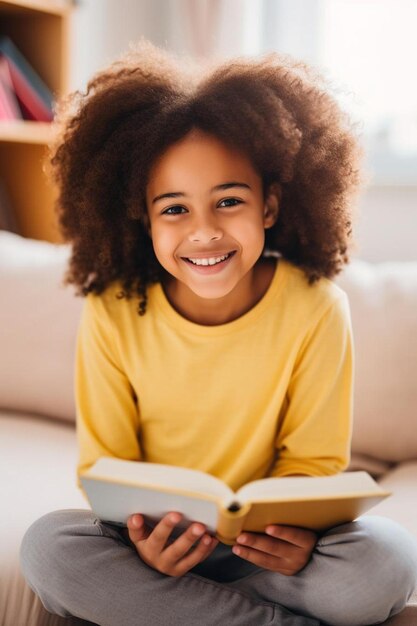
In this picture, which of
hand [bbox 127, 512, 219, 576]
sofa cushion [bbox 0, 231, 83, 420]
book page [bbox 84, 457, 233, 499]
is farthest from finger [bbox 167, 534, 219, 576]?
Result: sofa cushion [bbox 0, 231, 83, 420]

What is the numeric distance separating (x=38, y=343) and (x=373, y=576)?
34.0 inches

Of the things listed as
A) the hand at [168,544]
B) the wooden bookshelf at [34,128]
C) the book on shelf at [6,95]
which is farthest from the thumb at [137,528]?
the book on shelf at [6,95]

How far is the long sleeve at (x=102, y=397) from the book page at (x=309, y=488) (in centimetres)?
36

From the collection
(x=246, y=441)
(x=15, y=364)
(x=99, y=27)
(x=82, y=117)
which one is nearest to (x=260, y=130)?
(x=82, y=117)

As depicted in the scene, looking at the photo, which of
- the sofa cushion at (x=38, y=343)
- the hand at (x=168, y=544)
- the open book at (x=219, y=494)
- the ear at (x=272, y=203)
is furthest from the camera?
the sofa cushion at (x=38, y=343)

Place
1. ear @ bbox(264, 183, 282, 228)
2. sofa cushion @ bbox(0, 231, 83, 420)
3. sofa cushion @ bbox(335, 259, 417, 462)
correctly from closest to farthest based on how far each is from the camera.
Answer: ear @ bbox(264, 183, 282, 228) < sofa cushion @ bbox(335, 259, 417, 462) < sofa cushion @ bbox(0, 231, 83, 420)

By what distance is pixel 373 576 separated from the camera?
3.00 feet

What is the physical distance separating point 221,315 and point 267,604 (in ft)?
1.35

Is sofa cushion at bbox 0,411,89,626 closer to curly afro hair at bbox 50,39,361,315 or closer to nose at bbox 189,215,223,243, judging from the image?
curly afro hair at bbox 50,39,361,315

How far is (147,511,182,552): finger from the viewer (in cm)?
87

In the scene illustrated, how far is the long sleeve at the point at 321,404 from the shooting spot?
1099mm

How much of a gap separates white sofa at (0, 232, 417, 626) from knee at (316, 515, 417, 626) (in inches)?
2.0

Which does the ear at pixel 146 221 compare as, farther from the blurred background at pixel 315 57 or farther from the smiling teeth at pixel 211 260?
the blurred background at pixel 315 57

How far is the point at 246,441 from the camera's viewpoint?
3.73ft
